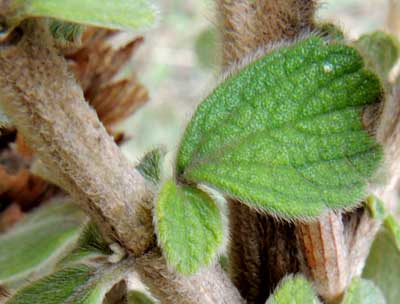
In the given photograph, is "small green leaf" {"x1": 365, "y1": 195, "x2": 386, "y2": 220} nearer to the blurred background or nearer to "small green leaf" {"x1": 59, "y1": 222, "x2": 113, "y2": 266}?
"small green leaf" {"x1": 59, "y1": 222, "x2": 113, "y2": 266}

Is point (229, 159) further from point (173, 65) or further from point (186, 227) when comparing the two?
point (173, 65)

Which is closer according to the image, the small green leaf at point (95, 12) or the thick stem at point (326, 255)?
the small green leaf at point (95, 12)

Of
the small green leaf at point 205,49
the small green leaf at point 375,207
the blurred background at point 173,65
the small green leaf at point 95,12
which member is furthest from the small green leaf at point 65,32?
the blurred background at point 173,65

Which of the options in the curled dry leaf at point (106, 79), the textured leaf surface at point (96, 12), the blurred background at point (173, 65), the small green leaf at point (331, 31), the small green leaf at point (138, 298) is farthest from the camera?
the blurred background at point (173, 65)

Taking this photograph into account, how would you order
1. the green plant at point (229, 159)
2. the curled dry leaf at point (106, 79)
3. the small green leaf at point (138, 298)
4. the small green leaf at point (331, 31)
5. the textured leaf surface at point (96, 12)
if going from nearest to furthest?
the textured leaf surface at point (96, 12) → the green plant at point (229, 159) → the small green leaf at point (331, 31) → the small green leaf at point (138, 298) → the curled dry leaf at point (106, 79)

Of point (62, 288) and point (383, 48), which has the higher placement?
point (383, 48)

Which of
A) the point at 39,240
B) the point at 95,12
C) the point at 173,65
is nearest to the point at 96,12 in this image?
the point at 95,12

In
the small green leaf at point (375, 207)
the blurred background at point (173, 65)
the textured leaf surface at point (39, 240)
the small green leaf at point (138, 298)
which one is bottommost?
the blurred background at point (173, 65)

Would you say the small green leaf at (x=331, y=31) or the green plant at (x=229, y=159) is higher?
the small green leaf at (x=331, y=31)

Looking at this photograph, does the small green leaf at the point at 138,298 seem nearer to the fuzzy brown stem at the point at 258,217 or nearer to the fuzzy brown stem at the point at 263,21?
the fuzzy brown stem at the point at 258,217
